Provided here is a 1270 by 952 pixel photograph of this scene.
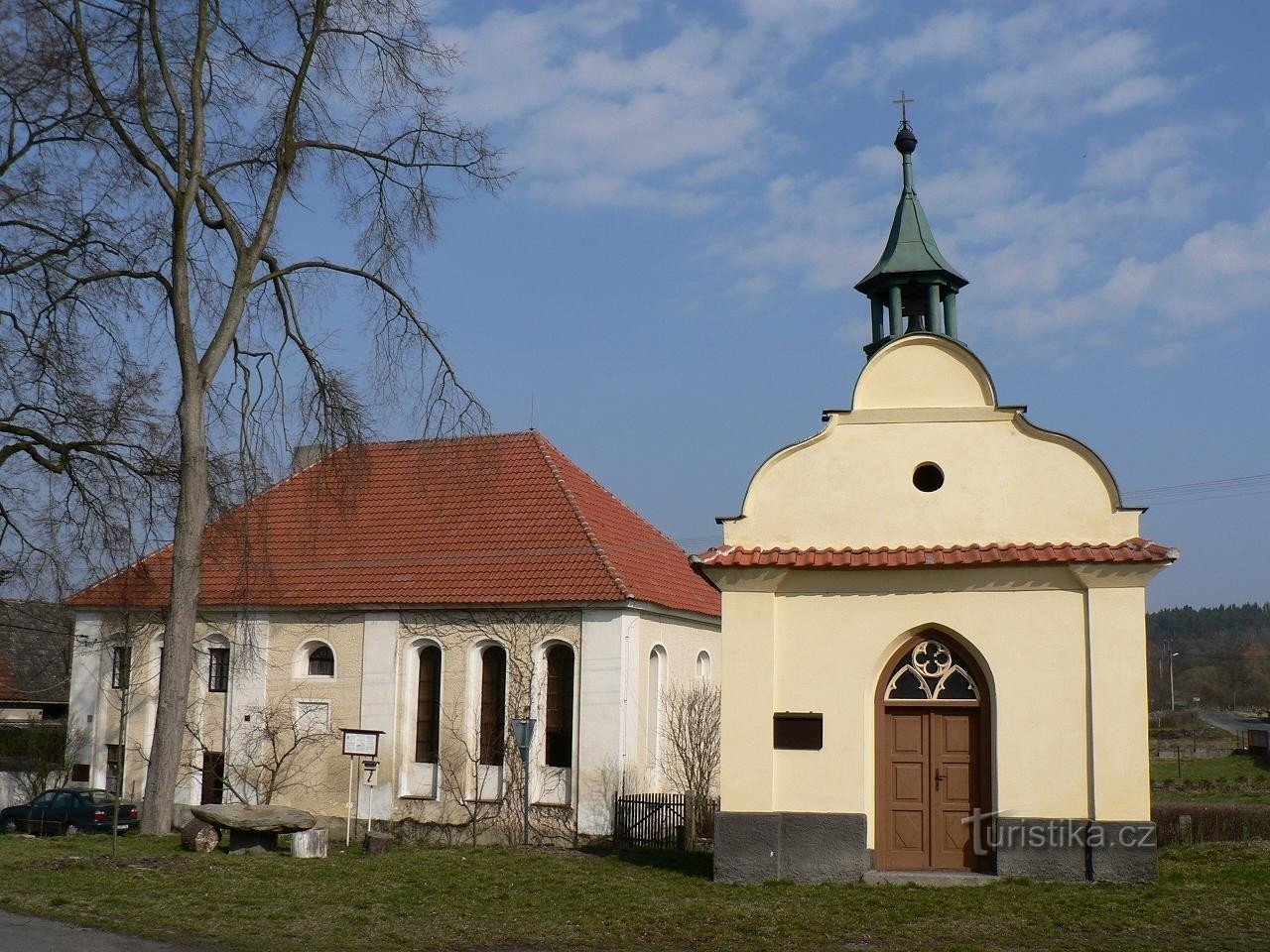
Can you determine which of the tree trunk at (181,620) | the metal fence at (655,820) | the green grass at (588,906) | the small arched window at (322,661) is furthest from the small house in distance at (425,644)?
the green grass at (588,906)

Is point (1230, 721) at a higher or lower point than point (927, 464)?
lower

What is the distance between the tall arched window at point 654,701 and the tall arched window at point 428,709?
4059 millimetres

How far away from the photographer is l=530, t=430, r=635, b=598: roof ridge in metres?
22.8

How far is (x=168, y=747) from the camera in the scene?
63.1ft

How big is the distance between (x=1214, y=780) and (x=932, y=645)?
99.3 feet

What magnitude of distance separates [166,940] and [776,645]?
299 inches

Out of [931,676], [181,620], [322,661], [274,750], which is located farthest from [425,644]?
[931,676]

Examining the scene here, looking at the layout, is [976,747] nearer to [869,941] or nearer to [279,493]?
[869,941]

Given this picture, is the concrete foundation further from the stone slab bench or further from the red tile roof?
the stone slab bench

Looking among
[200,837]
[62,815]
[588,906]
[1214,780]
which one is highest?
[200,837]

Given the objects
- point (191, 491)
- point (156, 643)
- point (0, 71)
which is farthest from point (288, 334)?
point (156, 643)

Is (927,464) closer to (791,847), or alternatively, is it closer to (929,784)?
(929,784)

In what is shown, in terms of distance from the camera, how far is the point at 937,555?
48.4ft

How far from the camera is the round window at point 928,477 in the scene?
50.2 feet
